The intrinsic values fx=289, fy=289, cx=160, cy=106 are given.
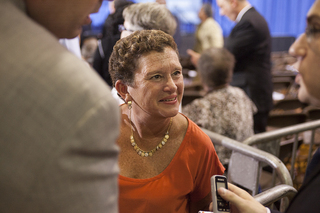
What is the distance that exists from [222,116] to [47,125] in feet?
6.58

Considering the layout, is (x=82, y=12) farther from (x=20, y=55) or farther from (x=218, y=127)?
(x=218, y=127)

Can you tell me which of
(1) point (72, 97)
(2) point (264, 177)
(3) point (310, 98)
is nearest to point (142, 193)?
(3) point (310, 98)

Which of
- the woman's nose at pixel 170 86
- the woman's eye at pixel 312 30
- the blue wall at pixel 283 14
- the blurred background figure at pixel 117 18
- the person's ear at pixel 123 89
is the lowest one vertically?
the blue wall at pixel 283 14

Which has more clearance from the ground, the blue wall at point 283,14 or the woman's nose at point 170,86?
the woman's nose at point 170,86

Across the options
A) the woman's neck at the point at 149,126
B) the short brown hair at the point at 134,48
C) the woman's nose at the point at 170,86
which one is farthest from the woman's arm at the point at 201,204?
the short brown hair at the point at 134,48

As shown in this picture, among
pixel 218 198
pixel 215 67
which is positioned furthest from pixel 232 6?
pixel 218 198

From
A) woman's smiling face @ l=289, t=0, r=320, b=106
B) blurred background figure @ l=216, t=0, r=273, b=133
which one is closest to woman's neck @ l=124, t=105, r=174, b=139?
woman's smiling face @ l=289, t=0, r=320, b=106

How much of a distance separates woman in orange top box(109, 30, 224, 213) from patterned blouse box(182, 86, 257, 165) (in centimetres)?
83

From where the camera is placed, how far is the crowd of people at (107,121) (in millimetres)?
516

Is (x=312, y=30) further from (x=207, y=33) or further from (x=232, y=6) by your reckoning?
(x=207, y=33)

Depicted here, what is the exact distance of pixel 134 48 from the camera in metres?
1.43

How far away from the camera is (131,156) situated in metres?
1.48

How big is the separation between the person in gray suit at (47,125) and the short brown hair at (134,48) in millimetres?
888

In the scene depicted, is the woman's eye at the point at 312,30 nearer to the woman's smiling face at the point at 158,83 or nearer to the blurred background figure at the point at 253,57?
the woman's smiling face at the point at 158,83
